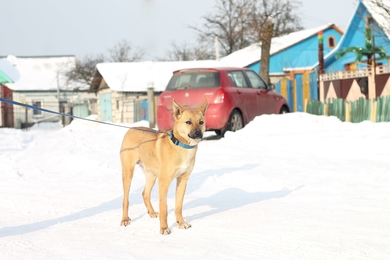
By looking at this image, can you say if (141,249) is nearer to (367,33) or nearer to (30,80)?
(367,33)

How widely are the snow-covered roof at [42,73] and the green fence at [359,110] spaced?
43.5 metres

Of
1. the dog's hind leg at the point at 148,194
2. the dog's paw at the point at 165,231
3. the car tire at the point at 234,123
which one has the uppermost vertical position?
the car tire at the point at 234,123

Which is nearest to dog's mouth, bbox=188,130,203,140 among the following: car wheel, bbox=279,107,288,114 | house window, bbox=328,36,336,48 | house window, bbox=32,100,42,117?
car wheel, bbox=279,107,288,114

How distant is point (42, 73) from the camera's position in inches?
2534

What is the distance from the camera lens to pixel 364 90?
72.1 feet

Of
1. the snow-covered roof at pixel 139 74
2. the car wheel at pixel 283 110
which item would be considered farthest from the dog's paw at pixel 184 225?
the snow-covered roof at pixel 139 74

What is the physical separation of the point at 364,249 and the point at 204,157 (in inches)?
303

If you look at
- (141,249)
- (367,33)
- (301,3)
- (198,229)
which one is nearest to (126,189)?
(198,229)

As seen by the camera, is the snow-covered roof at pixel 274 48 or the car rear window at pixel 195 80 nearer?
the car rear window at pixel 195 80

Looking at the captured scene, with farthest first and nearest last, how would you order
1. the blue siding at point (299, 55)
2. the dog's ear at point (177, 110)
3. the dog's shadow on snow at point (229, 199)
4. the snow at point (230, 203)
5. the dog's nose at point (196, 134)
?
the blue siding at point (299, 55) < the dog's shadow on snow at point (229, 199) < the dog's ear at point (177, 110) < the dog's nose at point (196, 134) < the snow at point (230, 203)

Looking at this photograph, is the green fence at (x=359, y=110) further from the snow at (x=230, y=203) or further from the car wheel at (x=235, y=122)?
the car wheel at (x=235, y=122)

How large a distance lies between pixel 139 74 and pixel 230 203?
37.8m

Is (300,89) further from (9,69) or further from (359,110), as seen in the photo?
(9,69)

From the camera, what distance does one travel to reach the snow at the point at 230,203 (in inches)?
221
